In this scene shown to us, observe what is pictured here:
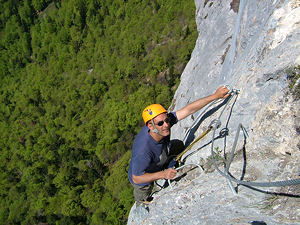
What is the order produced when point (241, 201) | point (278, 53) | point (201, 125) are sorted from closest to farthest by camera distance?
point (241, 201) < point (278, 53) < point (201, 125)

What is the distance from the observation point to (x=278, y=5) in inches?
156

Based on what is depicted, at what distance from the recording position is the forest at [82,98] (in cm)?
5622

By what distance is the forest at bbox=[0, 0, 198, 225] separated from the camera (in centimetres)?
5622

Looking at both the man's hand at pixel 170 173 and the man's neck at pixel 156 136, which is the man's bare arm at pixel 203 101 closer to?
the man's neck at pixel 156 136

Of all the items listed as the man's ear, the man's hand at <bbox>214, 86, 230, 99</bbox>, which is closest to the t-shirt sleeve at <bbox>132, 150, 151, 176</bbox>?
the man's ear

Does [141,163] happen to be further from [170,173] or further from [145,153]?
[170,173]

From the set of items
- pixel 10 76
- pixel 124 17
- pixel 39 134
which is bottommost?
pixel 39 134

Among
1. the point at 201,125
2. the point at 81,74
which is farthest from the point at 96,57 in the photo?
the point at 201,125

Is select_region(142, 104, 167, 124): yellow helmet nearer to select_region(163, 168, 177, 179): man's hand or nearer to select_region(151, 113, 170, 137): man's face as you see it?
select_region(151, 113, 170, 137): man's face

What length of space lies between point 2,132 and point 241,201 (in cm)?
10854

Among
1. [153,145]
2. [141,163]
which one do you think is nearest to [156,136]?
[153,145]

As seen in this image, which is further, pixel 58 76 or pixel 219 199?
pixel 58 76

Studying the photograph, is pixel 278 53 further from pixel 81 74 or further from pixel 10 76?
Result: pixel 10 76

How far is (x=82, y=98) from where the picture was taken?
76875mm
